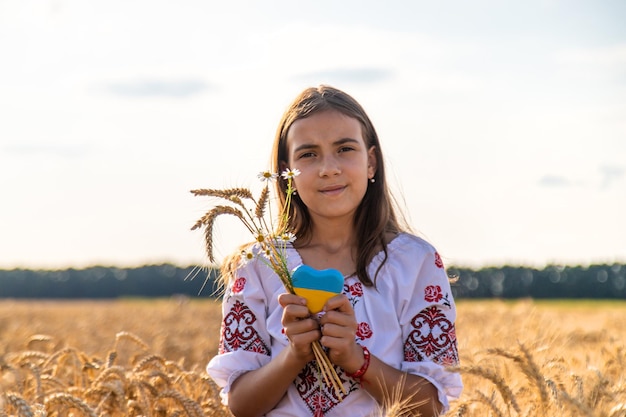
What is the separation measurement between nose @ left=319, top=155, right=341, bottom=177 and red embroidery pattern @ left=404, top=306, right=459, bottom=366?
2.06ft

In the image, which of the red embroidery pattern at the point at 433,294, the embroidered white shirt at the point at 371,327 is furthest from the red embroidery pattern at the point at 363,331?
the red embroidery pattern at the point at 433,294

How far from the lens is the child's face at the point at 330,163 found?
314cm

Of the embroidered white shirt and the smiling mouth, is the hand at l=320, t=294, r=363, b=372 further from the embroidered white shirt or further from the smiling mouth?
the smiling mouth

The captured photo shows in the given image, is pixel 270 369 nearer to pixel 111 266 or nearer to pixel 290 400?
pixel 290 400

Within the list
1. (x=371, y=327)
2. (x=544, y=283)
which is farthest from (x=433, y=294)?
(x=544, y=283)

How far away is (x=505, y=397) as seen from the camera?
8.29 ft

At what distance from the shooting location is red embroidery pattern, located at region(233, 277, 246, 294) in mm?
3266

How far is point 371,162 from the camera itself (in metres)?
3.45

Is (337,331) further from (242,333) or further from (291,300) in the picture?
(242,333)

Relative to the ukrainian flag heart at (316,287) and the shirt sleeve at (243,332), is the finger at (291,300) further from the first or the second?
the shirt sleeve at (243,332)

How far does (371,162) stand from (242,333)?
87 cm

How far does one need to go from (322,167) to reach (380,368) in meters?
0.75

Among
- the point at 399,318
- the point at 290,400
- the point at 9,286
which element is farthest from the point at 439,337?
the point at 9,286

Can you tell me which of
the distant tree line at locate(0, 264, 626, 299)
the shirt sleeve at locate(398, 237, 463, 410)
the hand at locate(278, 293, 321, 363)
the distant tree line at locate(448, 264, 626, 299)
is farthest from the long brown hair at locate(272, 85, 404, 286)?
the distant tree line at locate(448, 264, 626, 299)
